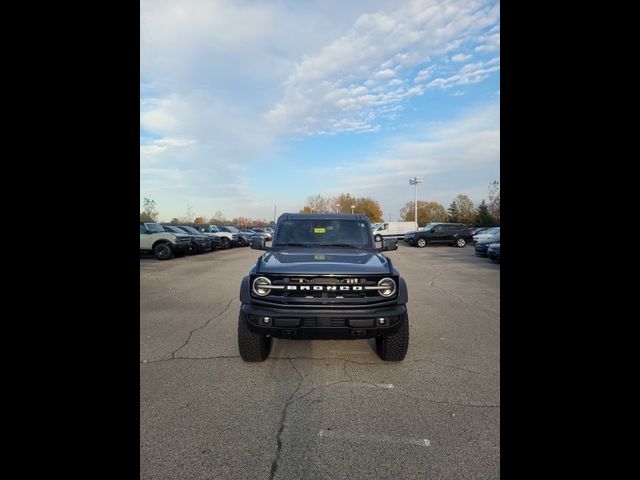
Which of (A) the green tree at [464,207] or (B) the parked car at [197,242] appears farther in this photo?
(A) the green tree at [464,207]

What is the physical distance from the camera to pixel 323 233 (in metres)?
5.21

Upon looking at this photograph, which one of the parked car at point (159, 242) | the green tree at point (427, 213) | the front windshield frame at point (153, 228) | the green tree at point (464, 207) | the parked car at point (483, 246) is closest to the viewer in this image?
the parked car at point (159, 242)

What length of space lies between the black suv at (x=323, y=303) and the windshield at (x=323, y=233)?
3.16 ft

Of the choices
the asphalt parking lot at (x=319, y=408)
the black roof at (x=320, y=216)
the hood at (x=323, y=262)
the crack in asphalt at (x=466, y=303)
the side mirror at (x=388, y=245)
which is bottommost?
the asphalt parking lot at (x=319, y=408)

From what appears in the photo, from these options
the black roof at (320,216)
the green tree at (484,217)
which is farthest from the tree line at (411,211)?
the black roof at (320,216)

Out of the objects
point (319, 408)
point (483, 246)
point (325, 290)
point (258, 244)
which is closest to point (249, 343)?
point (325, 290)

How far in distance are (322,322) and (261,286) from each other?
2.52ft

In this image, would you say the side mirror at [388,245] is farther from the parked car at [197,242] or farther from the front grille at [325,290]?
the parked car at [197,242]

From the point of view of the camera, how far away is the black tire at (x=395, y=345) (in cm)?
380

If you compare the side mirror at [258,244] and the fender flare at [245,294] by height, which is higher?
the side mirror at [258,244]
